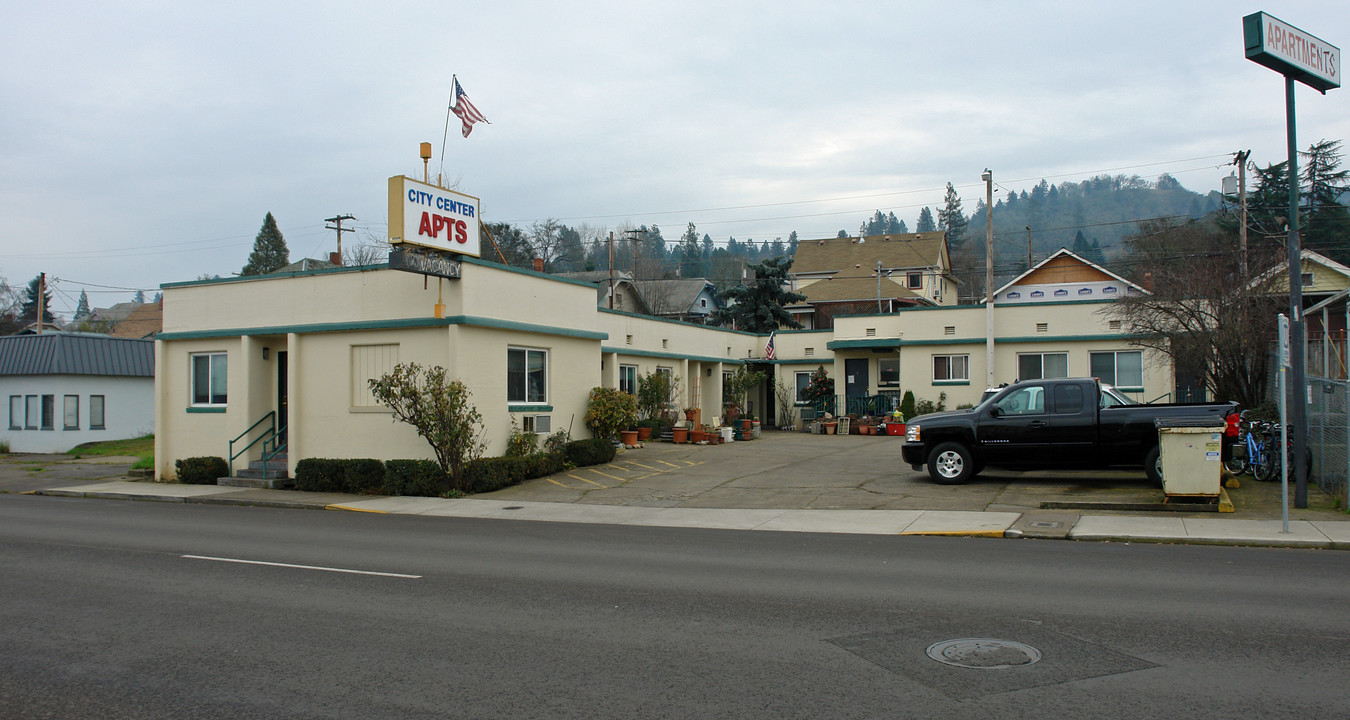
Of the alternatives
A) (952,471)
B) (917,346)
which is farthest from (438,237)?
(917,346)

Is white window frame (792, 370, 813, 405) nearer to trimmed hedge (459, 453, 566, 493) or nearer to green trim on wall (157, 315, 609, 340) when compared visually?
green trim on wall (157, 315, 609, 340)

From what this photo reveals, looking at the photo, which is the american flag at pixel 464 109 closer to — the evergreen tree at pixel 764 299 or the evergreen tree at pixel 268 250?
the evergreen tree at pixel 764 299

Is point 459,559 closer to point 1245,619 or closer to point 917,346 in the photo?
point 1245,619

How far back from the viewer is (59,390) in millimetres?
36531

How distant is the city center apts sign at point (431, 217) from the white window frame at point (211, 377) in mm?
7681

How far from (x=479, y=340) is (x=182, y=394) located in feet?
29.0

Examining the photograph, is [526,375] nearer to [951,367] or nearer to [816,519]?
[816,519]

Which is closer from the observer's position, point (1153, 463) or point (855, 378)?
point (1153, 463)

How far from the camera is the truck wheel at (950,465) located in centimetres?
1691

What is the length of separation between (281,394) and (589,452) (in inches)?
301

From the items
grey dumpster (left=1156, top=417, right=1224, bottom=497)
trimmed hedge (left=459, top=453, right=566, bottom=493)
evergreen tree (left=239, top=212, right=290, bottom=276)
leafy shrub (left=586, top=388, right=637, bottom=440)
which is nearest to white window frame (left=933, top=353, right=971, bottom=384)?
leafy shrub (left=586, top=388, right=637, bottom=440)

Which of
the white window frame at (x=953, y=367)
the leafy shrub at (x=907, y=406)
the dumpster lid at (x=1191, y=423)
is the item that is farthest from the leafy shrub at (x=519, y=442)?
the white window frame at (x=953, y=367)

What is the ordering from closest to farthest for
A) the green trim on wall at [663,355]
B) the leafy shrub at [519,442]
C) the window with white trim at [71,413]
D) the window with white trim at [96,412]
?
the leafy shrub at [519,442] < the green trim on wall at [663,355] < the window with white trim at [71,413] < the window with white trim at [96,412]

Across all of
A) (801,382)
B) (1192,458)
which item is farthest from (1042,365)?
(1192,458)
